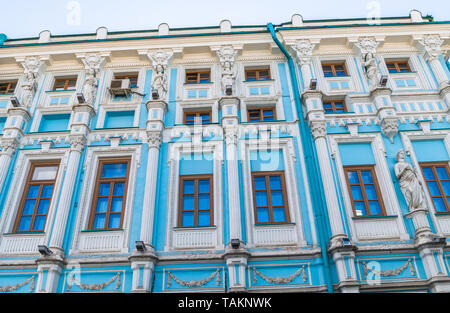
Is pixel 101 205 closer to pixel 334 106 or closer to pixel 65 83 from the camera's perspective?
pixel 65 83

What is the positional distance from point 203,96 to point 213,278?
6.54 metres

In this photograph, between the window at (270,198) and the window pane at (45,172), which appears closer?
the window at (270,198)

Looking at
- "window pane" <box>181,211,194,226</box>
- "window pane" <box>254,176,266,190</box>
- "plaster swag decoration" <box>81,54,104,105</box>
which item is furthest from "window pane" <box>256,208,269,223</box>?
"plaster swag decoration" <box>81,54,104,105</box>

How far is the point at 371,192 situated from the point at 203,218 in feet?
16.2

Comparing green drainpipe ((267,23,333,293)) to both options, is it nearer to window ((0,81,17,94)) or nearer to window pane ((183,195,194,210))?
window pane ((183,195,194,210))

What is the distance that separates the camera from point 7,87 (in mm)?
13867

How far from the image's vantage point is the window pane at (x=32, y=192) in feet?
35.8

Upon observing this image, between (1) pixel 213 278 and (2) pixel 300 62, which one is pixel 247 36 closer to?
(2) pixel 300 62

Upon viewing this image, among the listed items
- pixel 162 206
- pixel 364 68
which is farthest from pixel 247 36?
pixel 162 206

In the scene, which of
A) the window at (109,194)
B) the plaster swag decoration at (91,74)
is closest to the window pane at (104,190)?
the window at (109,194)

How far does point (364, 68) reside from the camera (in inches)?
516

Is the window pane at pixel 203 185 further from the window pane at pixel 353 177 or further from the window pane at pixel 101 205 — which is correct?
the window pane at pixel 353 177

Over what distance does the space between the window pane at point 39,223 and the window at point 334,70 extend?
34.7 feet
